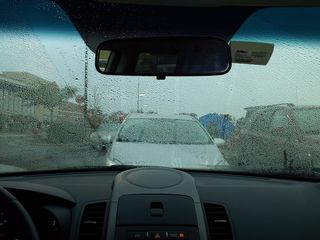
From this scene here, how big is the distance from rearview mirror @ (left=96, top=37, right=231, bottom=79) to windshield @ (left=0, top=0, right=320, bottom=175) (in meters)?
0.54

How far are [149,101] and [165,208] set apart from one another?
57.4 inches

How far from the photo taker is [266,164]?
459 cm

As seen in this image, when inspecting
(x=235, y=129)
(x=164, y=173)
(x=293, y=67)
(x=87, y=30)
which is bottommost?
(x=164, y=173)

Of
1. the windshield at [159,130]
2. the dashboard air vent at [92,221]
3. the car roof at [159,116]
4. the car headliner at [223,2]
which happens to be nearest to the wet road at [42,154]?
the windshield at [159,130]

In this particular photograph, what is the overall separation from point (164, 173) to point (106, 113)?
104cm

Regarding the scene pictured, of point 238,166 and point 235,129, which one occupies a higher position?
point 235,129

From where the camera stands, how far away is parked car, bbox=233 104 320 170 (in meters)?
4.59

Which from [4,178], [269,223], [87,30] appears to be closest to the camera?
[269,223]

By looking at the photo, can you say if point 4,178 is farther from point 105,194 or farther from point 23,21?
point 23,21

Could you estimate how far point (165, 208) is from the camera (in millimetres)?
3500

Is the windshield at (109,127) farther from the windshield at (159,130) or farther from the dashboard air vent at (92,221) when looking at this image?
the dashboard air vent at (92,221)

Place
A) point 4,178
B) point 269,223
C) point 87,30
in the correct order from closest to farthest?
point 269,223 → point 4,178 → point 87,30

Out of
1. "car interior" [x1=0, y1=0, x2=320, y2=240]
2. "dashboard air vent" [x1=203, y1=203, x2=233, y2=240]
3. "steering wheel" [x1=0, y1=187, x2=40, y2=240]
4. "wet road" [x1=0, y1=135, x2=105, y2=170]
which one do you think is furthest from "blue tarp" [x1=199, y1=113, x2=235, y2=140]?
"steering wheel" [x1=0, y1=187, x2=40, y2=240]

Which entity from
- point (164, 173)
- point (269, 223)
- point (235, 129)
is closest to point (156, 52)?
point (164, 173)
